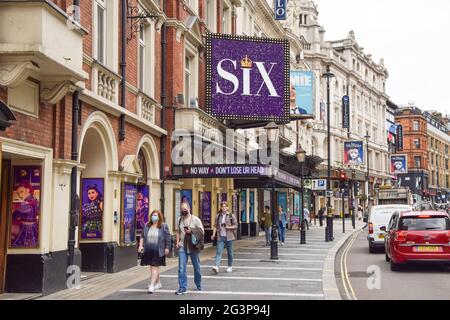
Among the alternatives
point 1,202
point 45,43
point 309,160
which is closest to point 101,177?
point 1,202

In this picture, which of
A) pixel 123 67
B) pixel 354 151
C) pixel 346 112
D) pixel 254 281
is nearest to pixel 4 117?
pixel 254 281

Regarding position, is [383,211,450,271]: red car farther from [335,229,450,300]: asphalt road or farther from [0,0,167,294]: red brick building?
[0,0,167,294]: red brick building

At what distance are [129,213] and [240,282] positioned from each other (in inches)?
166

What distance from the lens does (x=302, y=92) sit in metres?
34.9

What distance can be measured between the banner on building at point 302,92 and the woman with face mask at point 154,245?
23729 mm

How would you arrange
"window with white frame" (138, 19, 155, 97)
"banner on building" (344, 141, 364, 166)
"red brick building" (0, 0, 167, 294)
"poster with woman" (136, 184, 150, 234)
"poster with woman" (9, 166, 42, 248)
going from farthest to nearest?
"banner on building" (344, 141, 364, 166) → "window with white frame" (138, 19, 155, 97) → "poster with woman" (136, 184, 150, 234) → "poster with woman" (9, 166, 42, 248) → "red brick building" (0, 0, 167, 294)

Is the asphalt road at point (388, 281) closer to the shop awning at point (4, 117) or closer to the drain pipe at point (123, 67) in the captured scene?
the drain pipe at point (123, 67)

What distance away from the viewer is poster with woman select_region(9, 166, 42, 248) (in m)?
11.2

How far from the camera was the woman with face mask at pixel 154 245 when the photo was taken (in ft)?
37.7

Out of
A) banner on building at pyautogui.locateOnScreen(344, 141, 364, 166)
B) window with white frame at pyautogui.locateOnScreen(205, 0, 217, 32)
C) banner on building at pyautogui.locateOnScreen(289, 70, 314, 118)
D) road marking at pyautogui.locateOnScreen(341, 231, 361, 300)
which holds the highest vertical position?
window with white frame at pyautogui.locateOnScreen(205, 0, 217, 32)

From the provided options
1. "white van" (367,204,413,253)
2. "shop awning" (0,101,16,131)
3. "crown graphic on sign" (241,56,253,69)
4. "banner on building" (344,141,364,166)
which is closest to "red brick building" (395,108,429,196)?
"banner on building" (344,141,364,166)

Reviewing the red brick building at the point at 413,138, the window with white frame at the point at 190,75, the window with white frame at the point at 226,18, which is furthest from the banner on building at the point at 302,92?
the red brick building at the point at 413,138

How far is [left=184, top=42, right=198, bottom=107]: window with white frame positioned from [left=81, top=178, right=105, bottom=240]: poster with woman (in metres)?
7.67

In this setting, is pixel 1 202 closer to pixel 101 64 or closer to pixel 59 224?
pixel 59 224
